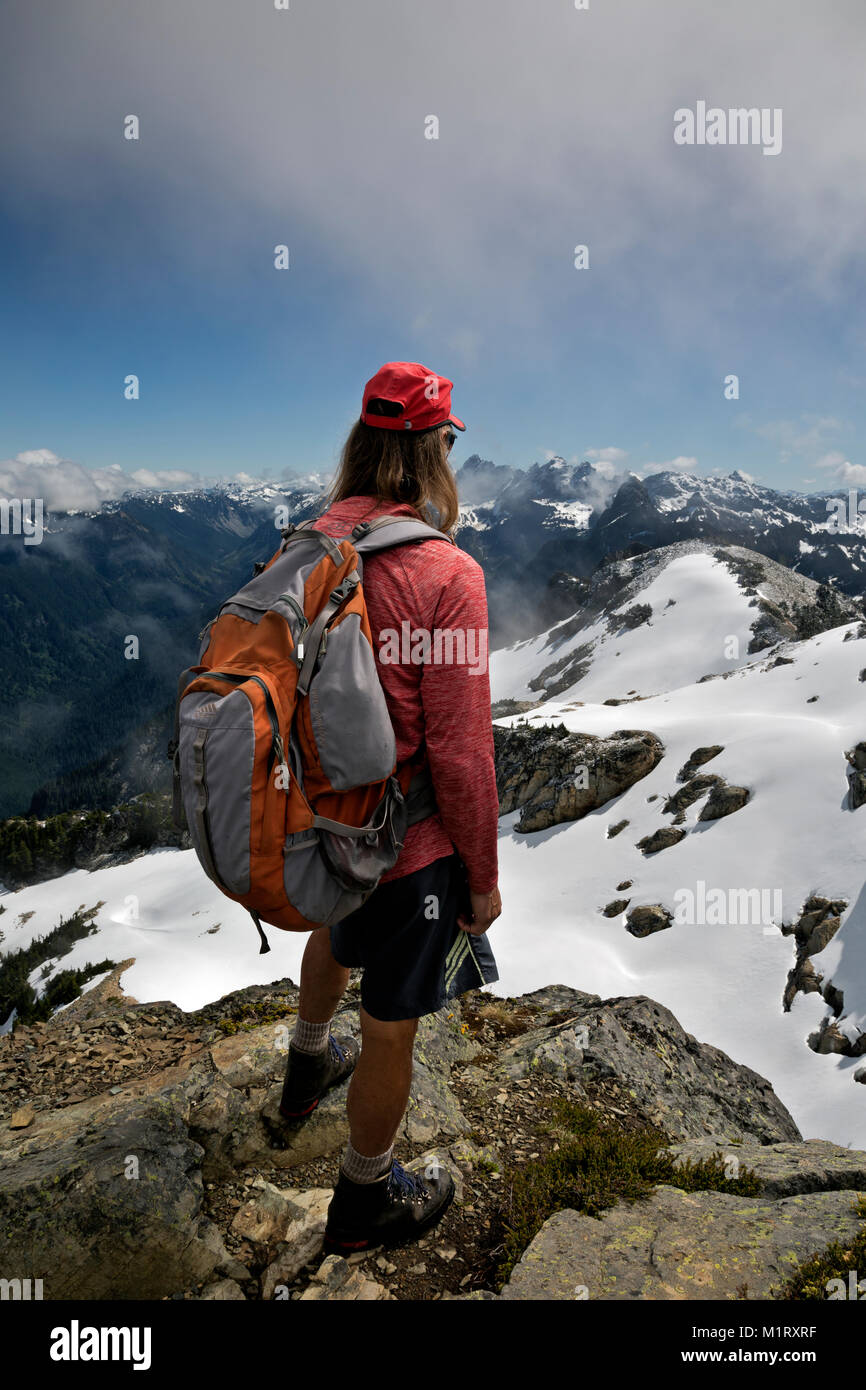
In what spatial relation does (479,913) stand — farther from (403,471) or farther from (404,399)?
(404,399)

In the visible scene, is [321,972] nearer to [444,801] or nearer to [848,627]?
[444,801]

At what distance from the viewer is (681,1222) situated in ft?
13.0

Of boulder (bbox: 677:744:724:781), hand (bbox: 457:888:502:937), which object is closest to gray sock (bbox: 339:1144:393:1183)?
hand (bbox: 457:888:502:937)

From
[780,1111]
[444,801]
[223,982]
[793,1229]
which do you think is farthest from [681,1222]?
[223,982]

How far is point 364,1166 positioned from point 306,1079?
1.38 m

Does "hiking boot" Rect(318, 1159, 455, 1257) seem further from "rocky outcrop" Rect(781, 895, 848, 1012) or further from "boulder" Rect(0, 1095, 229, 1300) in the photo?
"rocky outcrop" Rect(781, 895, 848, 1012)

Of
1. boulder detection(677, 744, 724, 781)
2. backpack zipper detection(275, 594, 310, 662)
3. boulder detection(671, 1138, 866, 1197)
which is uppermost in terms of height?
backpack zipper detection(275, 594, 310, 662)

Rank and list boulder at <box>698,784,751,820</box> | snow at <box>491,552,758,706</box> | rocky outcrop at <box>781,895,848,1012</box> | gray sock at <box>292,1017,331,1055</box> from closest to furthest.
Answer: gray sock at <box>292,1017,331,1055</box> → rocky outcrop at <box>781,895,848,1012</box> → boulder at <box>698,784,751,820</box> → snow at <box>491,552,758,706</box>

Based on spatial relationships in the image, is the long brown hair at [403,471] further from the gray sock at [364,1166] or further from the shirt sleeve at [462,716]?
the gray sock at [364,1166]

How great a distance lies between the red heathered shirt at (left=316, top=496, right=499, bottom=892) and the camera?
9.43ft

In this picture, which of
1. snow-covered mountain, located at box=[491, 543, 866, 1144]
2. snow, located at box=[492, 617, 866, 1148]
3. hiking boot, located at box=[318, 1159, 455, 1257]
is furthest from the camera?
snow-covered mountain, located at box=[491, 543, 866, 1144]

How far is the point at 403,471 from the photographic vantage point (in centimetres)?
325

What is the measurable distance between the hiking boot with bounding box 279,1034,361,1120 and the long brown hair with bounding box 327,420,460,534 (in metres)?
3.94

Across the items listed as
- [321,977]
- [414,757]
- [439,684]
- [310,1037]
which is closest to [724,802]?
[310,1037]
